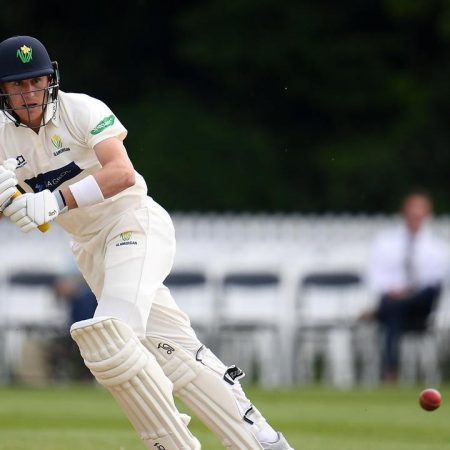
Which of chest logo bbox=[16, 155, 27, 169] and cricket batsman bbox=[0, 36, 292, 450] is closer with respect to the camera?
cricket batsman bbox=[0, 36, 292, 450]

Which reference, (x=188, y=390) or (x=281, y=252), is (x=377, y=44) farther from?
(x=188, y=390)

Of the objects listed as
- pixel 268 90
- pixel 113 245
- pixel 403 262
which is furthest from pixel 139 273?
pixel 268 90

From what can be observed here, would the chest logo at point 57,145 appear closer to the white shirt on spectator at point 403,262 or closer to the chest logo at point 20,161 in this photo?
the chest logo at point 20,161

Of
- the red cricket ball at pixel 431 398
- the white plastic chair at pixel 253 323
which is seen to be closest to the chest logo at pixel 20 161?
the red cricket ball at pixel 431 398

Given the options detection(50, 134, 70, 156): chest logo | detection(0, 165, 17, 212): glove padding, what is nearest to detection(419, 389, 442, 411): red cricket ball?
detection(50, 134, 70, 156): chest logo

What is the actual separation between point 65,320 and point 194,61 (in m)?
6.67

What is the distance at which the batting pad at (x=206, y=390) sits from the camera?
5621mm

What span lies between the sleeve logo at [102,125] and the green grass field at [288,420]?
2.01 m

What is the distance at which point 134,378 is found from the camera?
17.1 feet

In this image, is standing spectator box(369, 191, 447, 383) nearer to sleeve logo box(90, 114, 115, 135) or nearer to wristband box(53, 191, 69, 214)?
sleeve logo box(90, 114, 115, 135)

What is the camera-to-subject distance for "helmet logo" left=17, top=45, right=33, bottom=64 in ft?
17.9

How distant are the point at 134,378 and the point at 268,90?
45.5ft

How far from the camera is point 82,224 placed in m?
5.68

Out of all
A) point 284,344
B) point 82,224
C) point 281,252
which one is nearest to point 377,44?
point 281,252
